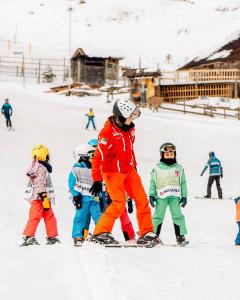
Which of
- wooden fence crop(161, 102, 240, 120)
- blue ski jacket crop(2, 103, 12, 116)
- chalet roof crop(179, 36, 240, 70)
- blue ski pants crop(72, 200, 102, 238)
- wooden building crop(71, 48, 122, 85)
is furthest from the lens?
wooden building crop(71, 48, 122, 85)

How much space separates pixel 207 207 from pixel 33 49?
52087 millimetres

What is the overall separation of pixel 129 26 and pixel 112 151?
6743 centimetres

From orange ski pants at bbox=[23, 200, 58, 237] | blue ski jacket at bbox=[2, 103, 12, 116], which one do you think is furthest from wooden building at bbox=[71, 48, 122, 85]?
orange ski pants at bbox=[23, 200, 58, 237]

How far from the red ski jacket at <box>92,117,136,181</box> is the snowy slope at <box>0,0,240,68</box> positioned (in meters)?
52.4

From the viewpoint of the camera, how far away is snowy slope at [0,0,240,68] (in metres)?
63.1

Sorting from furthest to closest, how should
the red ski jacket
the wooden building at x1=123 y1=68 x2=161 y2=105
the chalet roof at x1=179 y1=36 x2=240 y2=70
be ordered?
the chalet roof at x1=179 y1=36 x2=240 y2=70 < the wooden building at x1=123 y1=68 x2=161 y2=105 < the red ski jacket

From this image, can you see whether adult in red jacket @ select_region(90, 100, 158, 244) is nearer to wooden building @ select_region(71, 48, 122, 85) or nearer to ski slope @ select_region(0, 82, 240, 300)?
ski slope @ select_region(0, 82, 240, 300)

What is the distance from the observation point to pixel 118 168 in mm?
6215

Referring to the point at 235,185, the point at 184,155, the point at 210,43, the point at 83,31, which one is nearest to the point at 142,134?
the point at 184,155

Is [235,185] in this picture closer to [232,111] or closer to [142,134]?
[142,134]

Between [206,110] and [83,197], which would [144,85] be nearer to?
[206,110]

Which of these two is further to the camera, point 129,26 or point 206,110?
point 129,26

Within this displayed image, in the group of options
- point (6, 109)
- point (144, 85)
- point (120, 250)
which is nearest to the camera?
point (120, 250)

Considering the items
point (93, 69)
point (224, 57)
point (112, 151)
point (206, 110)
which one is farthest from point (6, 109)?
point (93, 69)
